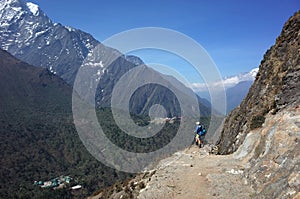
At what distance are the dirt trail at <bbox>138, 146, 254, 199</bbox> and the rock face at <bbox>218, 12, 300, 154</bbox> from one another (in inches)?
175

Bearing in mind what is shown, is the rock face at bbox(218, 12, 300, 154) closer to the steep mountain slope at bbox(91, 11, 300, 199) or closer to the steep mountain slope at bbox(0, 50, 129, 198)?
the steep mountain slope at bbox(91, 11, 300, 199)

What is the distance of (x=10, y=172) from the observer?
Result: 478 feet

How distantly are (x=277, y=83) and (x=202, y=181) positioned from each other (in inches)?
425

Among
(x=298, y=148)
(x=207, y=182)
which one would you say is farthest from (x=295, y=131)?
(x=207, y=182)

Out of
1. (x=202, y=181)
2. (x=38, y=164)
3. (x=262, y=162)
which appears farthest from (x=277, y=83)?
(x=38, y=164)

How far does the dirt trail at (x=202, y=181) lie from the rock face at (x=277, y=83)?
445 cm

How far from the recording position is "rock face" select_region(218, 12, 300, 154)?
19.5 metres

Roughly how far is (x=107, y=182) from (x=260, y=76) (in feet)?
431

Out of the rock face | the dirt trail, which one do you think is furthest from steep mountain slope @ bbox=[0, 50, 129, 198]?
the dirt trail

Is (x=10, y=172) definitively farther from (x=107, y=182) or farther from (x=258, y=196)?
(x=258, y=196)

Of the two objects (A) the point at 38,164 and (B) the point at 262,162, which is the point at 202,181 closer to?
(B) the point at 262,162

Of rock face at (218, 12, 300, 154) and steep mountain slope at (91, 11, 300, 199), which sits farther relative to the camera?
rock face at (218, 12, 300, 154)

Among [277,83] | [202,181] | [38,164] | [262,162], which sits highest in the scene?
[277,83]

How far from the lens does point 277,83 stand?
2175cm
